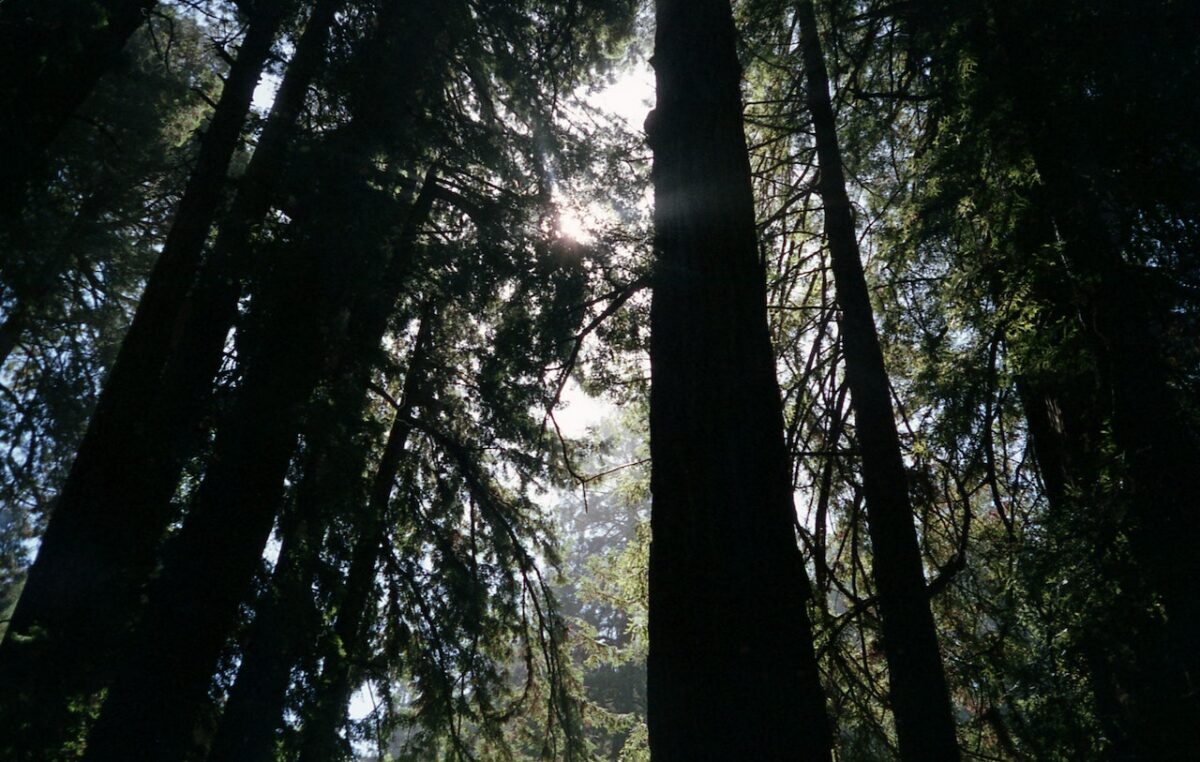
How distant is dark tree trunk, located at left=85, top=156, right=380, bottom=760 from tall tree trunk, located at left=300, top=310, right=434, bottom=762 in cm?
84

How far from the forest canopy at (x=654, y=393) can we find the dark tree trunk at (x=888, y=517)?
0.03 m

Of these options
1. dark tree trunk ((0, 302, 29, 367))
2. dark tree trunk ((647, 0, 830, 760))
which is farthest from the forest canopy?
dark tree trunk ((0, 302, 29, 367))

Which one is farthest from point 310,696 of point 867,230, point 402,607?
point 867,230

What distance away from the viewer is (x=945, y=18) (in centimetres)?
510

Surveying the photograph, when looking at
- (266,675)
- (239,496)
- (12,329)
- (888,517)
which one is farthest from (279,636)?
(12,329)

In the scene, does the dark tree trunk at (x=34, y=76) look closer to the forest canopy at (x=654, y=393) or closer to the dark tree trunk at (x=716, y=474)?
the forest canopy at (x=654, y=393)

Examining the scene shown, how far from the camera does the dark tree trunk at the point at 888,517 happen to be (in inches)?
167

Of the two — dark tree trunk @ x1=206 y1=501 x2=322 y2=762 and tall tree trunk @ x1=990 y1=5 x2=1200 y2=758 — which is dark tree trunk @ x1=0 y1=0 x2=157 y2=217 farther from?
tall tree trunk @ x1=990 y1=5 x2=1200 y2=758

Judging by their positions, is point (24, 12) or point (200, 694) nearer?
point (24, 12)

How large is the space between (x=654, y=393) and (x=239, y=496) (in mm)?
3672

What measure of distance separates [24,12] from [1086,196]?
6393mm

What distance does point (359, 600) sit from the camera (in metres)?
7.05

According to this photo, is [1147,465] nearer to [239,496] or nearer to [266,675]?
[239,496]

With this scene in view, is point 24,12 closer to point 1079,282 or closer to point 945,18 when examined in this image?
point 945,18
